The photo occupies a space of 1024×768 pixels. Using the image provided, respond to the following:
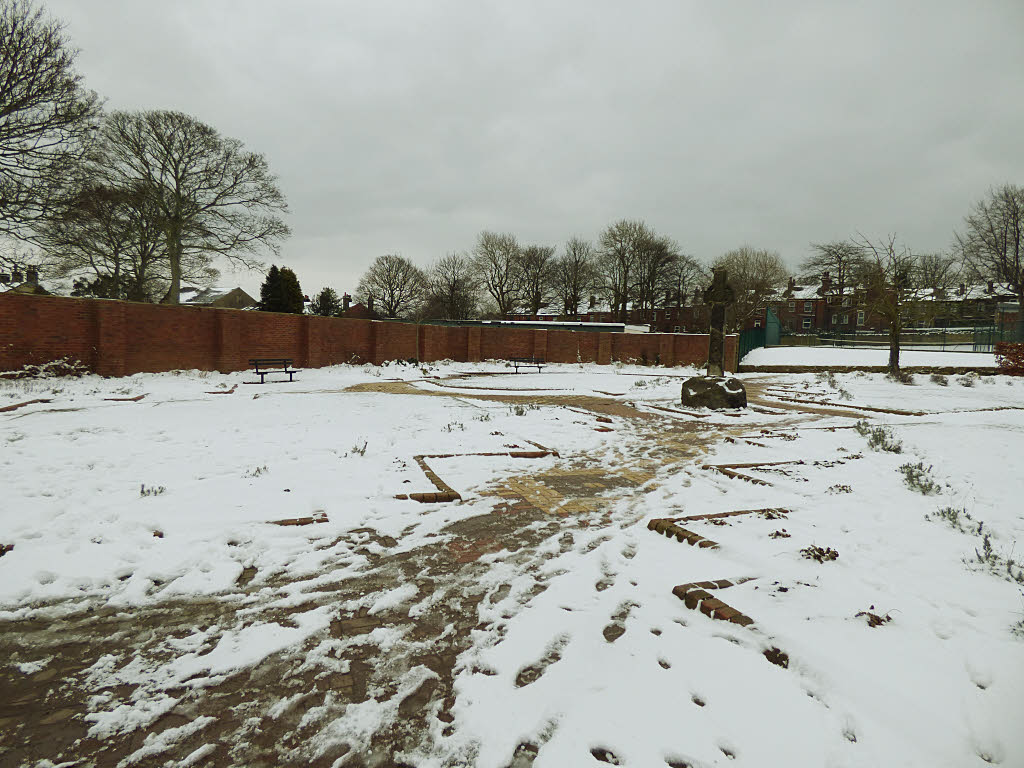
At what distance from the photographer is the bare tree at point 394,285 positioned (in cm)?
5369

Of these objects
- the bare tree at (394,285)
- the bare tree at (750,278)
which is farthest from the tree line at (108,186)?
the bare tree at (750,278)

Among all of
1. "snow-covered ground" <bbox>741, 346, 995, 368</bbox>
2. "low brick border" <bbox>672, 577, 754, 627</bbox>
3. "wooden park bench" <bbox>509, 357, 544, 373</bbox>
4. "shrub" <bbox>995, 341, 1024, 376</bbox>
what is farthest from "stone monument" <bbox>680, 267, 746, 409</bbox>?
"snow-covered ground" <bbox>741, 346, 995, 368</bbox>

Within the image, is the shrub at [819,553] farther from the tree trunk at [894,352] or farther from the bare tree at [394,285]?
the bare tree at [394,285]

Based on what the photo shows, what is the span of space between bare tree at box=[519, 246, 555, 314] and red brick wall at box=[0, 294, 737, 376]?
25.9 metres

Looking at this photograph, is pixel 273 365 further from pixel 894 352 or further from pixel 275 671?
pixel 894 352

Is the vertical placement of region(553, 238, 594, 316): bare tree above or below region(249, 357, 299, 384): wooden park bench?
above

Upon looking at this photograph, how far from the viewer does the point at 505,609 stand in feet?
8.64

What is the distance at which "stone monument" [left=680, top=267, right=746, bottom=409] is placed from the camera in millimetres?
10875

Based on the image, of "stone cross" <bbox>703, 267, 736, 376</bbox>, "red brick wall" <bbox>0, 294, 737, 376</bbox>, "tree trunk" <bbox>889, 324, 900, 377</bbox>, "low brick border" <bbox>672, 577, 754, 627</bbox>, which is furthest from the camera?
"tree trunk" <bbox>889, 324, 900, 377</bbox>

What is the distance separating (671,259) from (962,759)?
51.9m

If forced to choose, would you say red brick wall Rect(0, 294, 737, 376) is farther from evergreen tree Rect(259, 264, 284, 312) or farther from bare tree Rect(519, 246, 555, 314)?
bare tree Rect(519, 246, 555, 314)

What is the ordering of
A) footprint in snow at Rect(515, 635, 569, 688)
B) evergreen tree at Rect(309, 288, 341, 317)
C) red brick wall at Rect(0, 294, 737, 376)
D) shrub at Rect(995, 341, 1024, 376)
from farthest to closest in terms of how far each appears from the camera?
evergreen tree at Rect(309, 288, 341, 317), shrub at Rect(995, 341, 1024, 376), red brick wall at Rect(0, 294, 737, 376), footprint in snow at Rect(515, 635, 569, 688)

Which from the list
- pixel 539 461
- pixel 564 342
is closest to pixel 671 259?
pixel 564 342

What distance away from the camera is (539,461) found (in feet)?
19.5
